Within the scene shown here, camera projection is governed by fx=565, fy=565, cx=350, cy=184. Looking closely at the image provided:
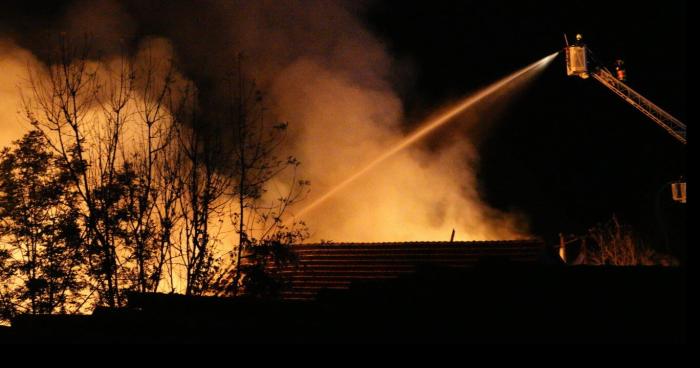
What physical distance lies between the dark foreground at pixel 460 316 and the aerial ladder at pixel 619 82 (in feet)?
35.7

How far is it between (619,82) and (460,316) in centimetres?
1430

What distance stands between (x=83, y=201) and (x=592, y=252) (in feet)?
76.5

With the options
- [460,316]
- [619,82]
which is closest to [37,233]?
[460,316]

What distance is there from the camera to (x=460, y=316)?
22.0 feet

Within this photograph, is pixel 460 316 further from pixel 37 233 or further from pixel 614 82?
pixel 614 82

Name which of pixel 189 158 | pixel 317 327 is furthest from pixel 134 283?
pixel 317 327

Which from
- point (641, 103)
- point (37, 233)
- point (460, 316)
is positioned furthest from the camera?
point (641, 103)

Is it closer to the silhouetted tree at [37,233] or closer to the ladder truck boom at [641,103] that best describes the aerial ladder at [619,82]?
the ladder truck boom at [641,103]

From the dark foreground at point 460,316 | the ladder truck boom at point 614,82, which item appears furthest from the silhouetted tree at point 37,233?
the ladder truck boom at point 614,82

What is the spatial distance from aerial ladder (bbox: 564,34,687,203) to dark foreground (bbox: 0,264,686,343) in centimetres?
1087

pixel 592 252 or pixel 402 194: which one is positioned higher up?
pixel 402 194

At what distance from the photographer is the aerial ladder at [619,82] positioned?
16531mm

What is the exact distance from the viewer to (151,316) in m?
7.36

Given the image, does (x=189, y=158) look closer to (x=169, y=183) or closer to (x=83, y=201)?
(x=169, y=183)
